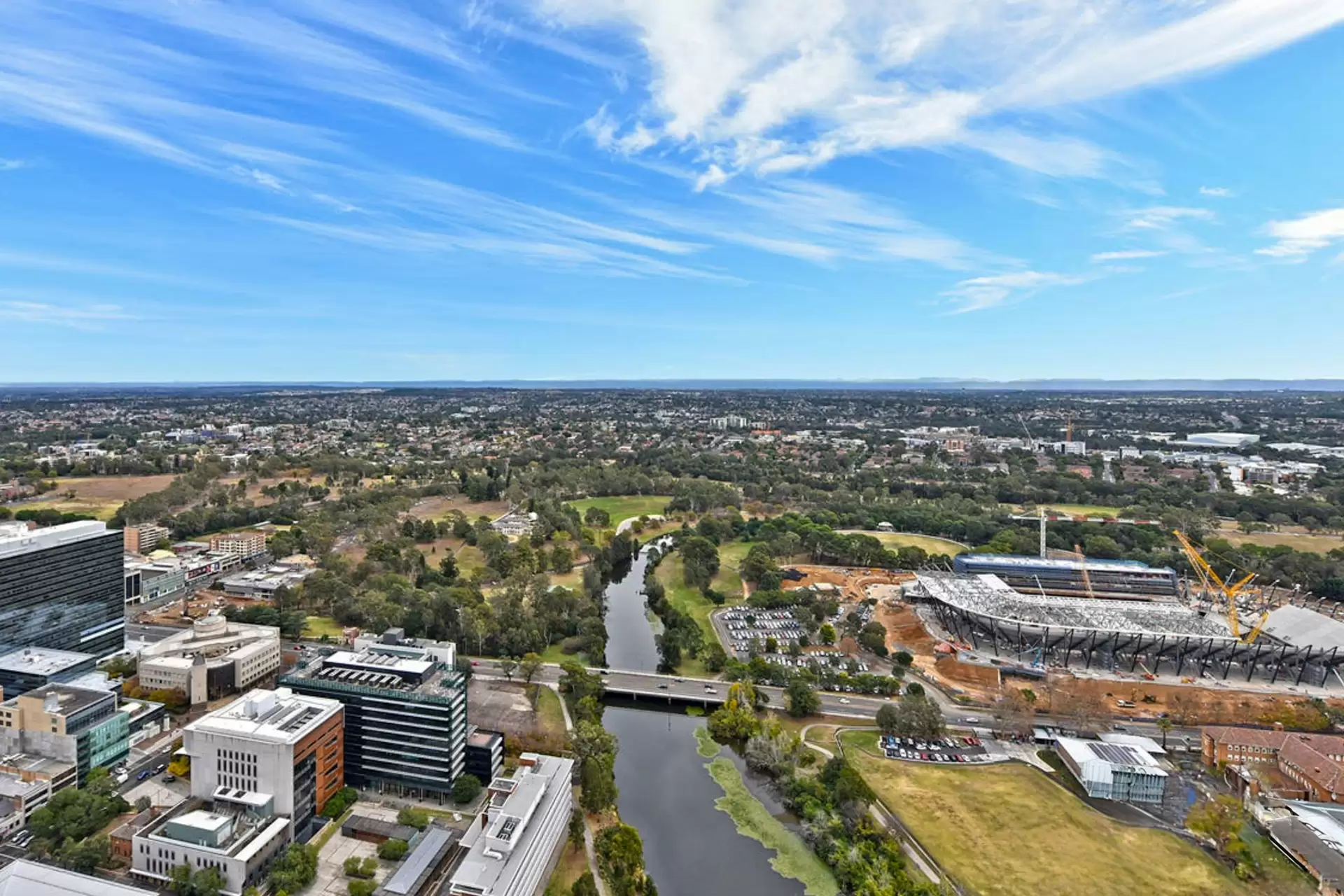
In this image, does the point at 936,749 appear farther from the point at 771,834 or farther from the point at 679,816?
the point at 679,816

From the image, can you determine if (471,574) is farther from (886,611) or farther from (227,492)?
(227,492)

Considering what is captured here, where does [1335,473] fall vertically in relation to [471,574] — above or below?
above

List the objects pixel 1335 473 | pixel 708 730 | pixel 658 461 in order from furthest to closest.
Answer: pixel 658 461 < pixel 1335 473 < pixel 708 730

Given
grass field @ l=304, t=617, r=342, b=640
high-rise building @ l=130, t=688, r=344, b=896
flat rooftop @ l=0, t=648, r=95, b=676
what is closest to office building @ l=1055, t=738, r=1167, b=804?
high-rise building @ l=130, t=688, r=344, b=896

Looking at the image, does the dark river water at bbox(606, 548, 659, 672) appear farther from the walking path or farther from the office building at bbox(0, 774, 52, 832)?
the office building at bbox(0, 774, 52, 832)

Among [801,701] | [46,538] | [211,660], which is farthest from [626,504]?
[46,538]

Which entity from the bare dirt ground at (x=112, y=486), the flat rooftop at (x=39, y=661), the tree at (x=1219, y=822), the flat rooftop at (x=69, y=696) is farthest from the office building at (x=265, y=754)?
the bare dirt ground at (x=112, y=486)

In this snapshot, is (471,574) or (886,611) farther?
(471,574)

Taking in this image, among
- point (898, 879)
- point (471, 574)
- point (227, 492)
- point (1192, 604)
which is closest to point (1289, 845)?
point (898, 879)
